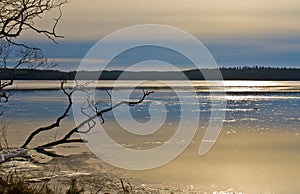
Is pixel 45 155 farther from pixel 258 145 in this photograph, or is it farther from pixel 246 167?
pixel 258 145

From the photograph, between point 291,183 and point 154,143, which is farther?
point 154,143

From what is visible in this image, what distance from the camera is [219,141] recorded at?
20.6 meters

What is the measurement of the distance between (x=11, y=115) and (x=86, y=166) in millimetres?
15732

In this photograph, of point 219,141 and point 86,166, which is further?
point 219,141

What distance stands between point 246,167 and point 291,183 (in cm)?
232

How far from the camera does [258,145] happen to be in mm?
19547

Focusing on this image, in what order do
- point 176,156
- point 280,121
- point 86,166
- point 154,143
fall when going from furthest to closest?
point 280,121
point 154,143
point 176,156
point 86,166

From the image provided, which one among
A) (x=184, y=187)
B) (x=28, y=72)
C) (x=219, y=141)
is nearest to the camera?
(x=28, y=72)

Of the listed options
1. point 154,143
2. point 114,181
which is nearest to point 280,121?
point 154,143

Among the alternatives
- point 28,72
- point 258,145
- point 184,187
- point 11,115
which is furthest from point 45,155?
point 11,115

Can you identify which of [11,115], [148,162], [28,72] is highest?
[28,72]

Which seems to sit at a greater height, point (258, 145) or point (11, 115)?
point (258, 145)

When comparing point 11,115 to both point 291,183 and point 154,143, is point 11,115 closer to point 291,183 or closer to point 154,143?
point 154,143

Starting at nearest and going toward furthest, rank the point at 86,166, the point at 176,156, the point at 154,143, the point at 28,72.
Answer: the point at 28,72 < the point at 86,166 < the point at 176,156 < the point at 154,143
